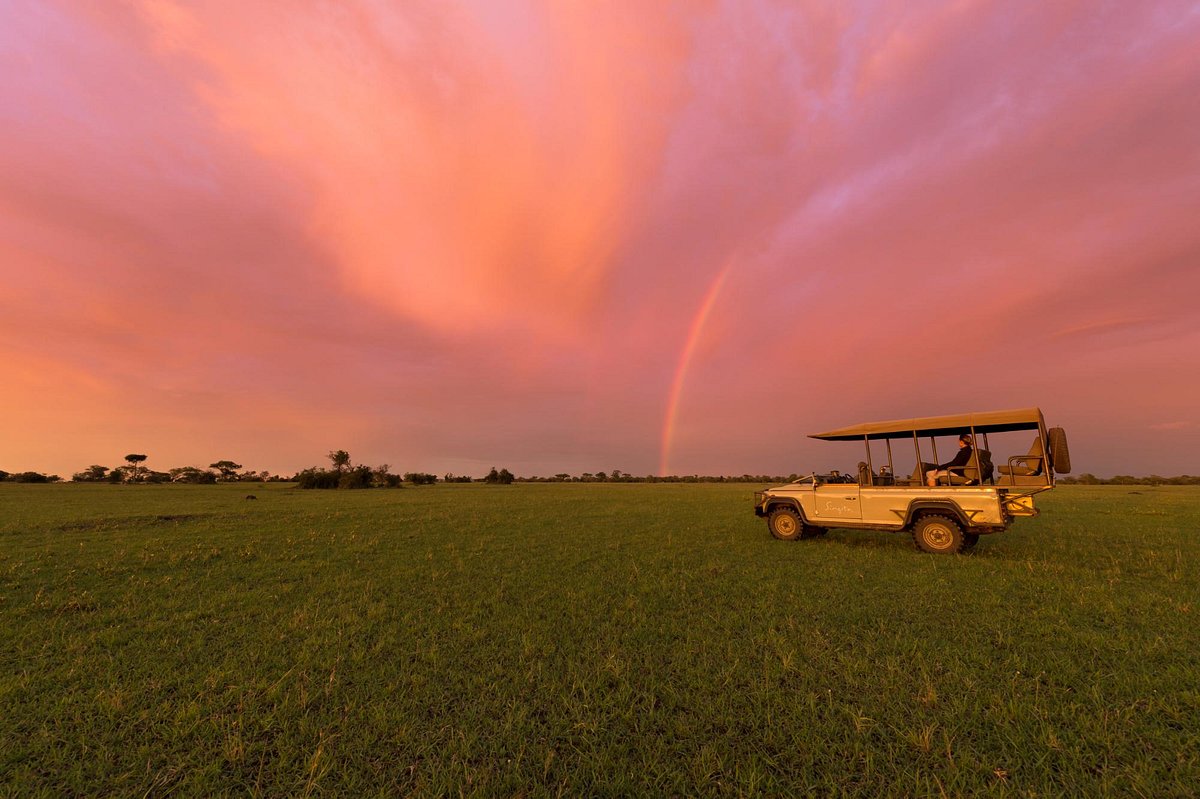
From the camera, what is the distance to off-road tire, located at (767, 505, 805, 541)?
1308 cm

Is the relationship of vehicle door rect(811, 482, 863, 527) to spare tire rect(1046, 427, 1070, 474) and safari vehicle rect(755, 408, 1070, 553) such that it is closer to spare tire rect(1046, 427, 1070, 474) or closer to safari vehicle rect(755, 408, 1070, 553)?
safari vehicle rect(755, 408, 1070, 553)

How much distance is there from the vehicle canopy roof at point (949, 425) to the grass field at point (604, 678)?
3.27m

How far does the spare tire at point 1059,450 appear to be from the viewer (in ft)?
32.8

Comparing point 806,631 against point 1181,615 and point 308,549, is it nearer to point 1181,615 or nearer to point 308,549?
point 1181,615

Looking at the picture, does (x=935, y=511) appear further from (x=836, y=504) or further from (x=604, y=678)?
(x=604, y=678)

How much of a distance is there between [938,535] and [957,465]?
198 cm

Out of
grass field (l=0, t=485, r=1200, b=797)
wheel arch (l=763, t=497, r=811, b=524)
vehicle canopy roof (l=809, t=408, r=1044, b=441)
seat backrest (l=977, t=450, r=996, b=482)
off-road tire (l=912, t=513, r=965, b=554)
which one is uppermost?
vehicle canopy roof (l=809, t=408, r=1044, b=441)

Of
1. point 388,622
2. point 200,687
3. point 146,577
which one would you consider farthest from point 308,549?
point 200,687

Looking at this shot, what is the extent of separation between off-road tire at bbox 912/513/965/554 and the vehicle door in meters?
1.38

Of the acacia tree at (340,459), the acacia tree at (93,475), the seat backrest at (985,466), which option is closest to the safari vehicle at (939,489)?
the seat backrest at (985,466)

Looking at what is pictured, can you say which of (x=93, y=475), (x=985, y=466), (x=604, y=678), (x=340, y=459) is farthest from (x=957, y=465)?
(x=93, y=475)

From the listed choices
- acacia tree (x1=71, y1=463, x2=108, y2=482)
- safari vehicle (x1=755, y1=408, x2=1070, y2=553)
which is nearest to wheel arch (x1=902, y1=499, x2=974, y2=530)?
safari vehicle (x1=755, y1=408, x2=1070, y2=553)

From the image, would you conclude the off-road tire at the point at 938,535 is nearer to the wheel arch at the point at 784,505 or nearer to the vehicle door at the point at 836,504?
the vehicle door at the point at 836,504

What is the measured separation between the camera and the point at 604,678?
4.74 m
